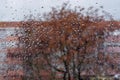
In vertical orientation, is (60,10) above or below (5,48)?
above

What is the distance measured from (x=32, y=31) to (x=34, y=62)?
1.04 meters

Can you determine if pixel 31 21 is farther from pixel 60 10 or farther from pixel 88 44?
pixel 88 44

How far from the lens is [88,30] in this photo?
1509cm

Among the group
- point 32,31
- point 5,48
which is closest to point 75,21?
point 32,31

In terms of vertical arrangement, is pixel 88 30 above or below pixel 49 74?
above

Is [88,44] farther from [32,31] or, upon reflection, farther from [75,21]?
[32,31]

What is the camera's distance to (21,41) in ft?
51.4

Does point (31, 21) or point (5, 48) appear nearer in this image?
point (31, 21)

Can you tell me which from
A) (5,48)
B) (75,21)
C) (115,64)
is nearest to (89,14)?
(75,21)

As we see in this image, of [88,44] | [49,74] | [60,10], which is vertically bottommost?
[49,74]

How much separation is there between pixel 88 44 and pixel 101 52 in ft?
1.99

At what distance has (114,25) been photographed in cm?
1549

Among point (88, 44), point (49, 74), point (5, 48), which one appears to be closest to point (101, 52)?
point (88, 44)

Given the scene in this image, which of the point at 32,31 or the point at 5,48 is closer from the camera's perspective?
the point at 32,31
